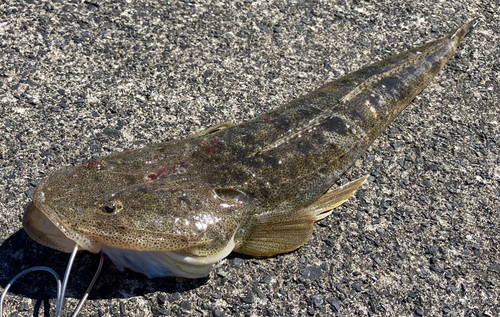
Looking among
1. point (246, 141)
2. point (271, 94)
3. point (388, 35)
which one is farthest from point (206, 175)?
point (388, 35)

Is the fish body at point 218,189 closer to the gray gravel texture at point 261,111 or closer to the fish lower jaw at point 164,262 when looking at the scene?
the fish lower jaw at point 164,262

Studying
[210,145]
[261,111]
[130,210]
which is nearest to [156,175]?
[130,210]

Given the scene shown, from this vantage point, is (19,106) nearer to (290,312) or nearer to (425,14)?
(290,312)

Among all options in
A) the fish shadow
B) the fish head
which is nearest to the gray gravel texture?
the fish shadow

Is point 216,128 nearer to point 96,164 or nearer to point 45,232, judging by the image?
point 96,164

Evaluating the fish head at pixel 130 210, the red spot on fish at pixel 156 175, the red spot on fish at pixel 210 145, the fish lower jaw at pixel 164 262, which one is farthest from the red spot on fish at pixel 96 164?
the red spot on fish at pixel 210 145

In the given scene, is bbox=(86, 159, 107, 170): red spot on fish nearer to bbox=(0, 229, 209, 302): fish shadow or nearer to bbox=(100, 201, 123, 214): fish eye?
bbox=(100, 201, 123, 214): fish eye
